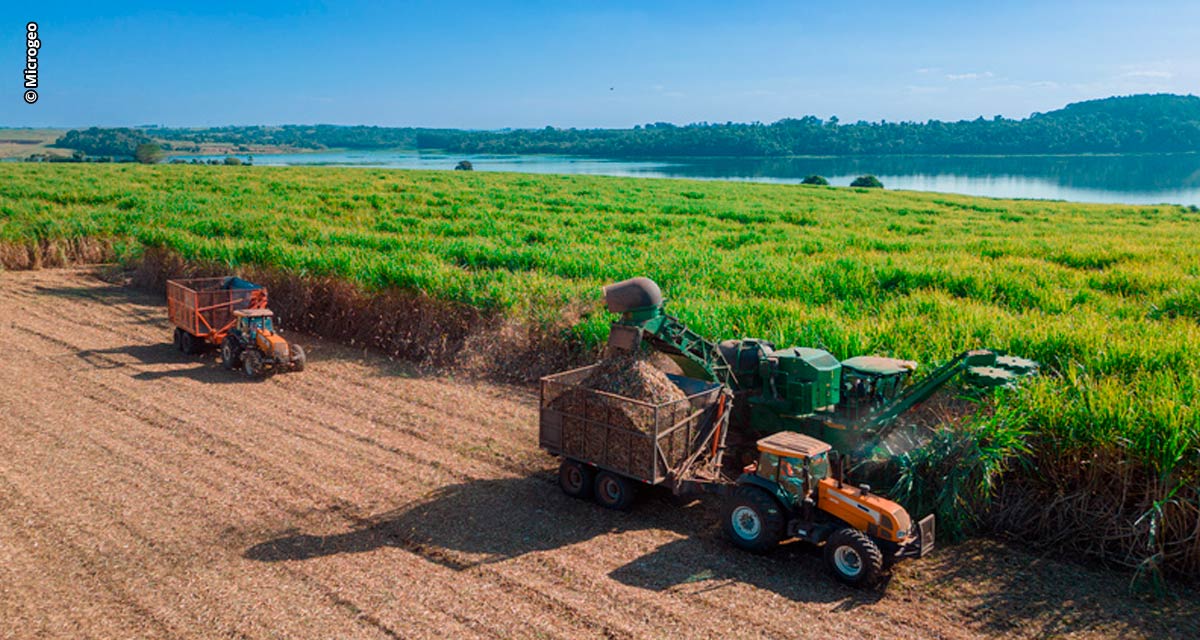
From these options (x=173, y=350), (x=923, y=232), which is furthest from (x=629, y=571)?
(x=923, y=232)

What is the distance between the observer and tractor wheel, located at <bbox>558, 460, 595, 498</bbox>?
318 inches

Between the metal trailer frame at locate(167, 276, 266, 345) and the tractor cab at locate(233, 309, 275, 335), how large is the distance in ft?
1.59

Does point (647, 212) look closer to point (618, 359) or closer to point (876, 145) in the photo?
point (618, 359)

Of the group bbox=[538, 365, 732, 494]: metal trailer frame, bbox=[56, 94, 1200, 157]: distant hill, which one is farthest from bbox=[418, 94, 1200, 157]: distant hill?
bbox=[538, 365, 732, 494]: metal trailer frame

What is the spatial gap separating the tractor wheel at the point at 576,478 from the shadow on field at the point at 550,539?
122mm

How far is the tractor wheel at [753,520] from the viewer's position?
22.3 ft

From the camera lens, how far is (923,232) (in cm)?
2736

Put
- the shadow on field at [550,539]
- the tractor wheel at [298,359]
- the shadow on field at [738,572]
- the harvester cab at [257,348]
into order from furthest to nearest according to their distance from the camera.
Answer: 1. the tractor wheel at [298,359]
2. the harvester cab at [257,348]
3. the shadow on field at [550,539]
4. the shadow on field at [738,572]

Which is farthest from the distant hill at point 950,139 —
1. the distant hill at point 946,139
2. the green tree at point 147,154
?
the green tree at point 147,154

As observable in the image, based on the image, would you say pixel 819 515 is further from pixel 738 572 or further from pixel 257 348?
pixel 257 348

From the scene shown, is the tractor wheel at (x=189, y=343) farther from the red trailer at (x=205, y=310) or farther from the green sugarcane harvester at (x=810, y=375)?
the green sugarcane harvester at (x=810, y=375)

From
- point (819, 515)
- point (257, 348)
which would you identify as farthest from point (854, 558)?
point (257, 348)

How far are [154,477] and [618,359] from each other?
5.26m

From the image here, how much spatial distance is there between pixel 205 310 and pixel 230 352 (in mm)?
1253
